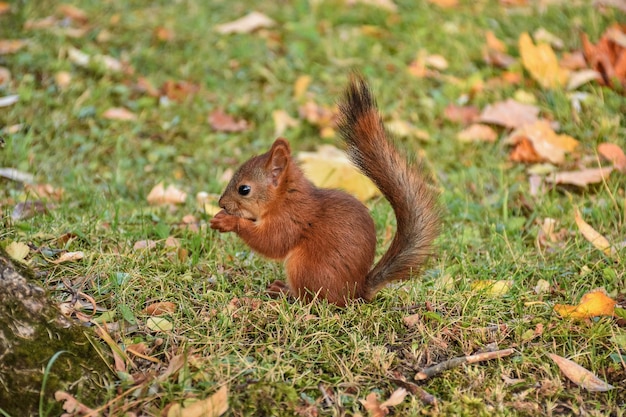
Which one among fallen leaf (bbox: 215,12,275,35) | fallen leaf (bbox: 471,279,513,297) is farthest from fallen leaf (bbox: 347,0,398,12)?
fallen leaf (bbox: 471,279,513,297)

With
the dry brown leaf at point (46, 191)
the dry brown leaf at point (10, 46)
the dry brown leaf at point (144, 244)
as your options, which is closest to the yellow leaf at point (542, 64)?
the dry brown leaf at point (144, 244)

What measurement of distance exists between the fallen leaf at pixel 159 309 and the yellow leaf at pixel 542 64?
121 inches

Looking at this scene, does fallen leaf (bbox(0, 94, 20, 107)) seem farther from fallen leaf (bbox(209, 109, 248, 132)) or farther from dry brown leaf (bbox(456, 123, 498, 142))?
dry brown leaf (bbox(456, 123, 498, 142))

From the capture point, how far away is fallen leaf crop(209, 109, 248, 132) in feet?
15.7

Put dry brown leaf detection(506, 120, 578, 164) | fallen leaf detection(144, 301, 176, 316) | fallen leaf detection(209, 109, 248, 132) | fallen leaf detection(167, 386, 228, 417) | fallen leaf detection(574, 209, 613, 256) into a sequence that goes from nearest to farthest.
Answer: fallen leaf detection(167, 386, 228, 417)
fallen leaf detection(144, 301, 176, 316)
fallen leaf detection(574, 209, 613, 256)
dry brown leaf detection(506, 120, 578, 164)
fallen leaf detection(209, 109, 248, 132)

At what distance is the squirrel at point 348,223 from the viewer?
2.76 m

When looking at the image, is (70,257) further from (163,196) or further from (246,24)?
(246,24)

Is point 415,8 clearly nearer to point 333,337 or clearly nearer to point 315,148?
point 315,148

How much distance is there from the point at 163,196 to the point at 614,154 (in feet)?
7.76

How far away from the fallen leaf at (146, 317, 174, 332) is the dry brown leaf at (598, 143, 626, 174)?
252 centimetres

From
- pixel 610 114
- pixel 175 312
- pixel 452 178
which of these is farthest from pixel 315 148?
pixel 175 312

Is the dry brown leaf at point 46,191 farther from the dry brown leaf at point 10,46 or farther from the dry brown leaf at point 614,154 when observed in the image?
the dry brown leaf at point 614,154

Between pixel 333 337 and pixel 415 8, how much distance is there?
4006 millimetres

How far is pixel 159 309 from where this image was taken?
2.68m
